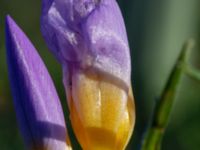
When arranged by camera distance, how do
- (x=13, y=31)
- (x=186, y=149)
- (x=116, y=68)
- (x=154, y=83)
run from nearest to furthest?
1. (x=13, y=31)
2. (x=116, y=68)
3. (x=186, y=149)
4. (x=154, y=83)

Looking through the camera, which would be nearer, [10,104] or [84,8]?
[84,8]

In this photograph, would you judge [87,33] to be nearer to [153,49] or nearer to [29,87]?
[29,87]

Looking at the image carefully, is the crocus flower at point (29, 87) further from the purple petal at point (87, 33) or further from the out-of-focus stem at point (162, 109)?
the out-of-focus stem at point (162, 109)

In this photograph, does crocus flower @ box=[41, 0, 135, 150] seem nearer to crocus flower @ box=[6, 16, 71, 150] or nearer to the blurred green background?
crocus flower @ box=[6, 16, 71, 150]

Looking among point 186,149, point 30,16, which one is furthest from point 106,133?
point 30,16

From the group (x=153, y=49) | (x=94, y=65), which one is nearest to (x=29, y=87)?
(x=94, y=65)

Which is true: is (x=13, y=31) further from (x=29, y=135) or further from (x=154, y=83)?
(x=154, y=83)
